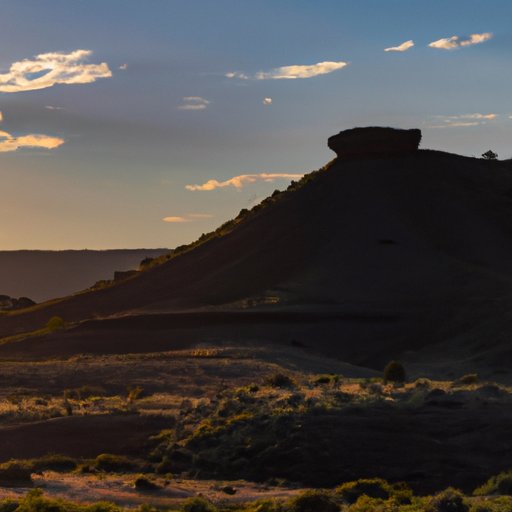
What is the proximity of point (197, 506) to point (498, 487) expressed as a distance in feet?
22.5

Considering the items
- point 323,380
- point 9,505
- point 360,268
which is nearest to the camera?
point 9,505

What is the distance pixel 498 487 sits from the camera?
84.0 feet

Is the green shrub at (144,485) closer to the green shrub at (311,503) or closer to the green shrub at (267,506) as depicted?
the green shrub at (267,506)

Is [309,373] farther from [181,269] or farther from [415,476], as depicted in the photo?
[181,269]

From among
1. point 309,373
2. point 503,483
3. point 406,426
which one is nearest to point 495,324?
point 309,373

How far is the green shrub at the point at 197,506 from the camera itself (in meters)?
23.1

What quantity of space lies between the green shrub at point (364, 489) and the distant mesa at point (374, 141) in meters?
91.9

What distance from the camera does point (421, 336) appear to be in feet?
233

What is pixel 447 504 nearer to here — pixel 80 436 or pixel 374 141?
pixel 80 436

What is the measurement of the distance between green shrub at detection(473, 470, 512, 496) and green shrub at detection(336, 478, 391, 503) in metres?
2.00

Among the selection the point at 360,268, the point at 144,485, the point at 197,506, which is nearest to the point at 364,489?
the point at 197,506

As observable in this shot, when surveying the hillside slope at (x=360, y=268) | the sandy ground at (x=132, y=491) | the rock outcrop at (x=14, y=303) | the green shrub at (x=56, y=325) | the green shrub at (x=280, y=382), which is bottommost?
the sandy ground at (x=132, y=491)

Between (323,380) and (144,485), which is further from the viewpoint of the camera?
(323,380)

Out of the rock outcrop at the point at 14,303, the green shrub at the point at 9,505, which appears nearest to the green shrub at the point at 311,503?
the green shrub at the point at 9,505
